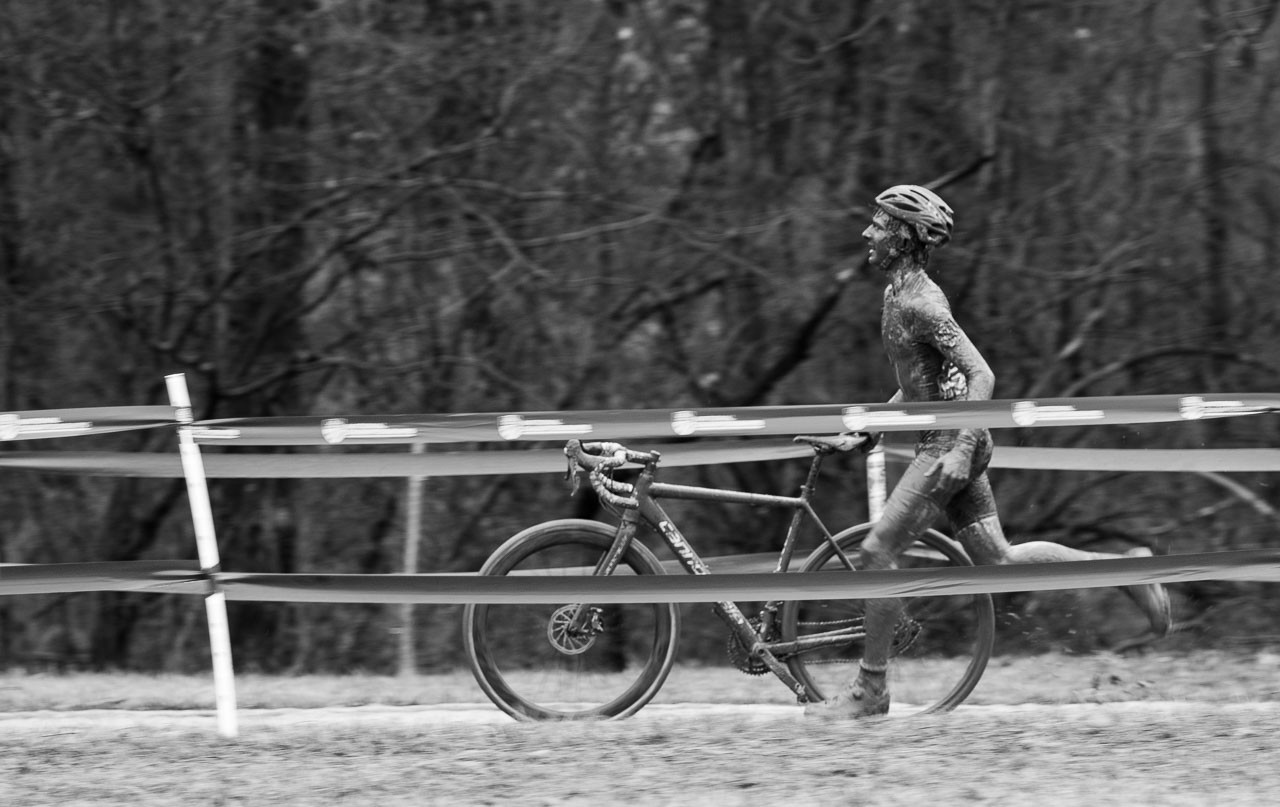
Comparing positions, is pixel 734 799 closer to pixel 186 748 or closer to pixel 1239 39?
pixel 186 748

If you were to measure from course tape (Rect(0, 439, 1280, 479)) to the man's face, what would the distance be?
84 centimetres

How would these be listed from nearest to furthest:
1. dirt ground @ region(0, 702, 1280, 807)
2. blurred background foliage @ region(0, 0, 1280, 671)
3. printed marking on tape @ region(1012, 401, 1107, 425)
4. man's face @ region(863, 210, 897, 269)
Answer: dirt ground @ region(0, 702, 1280, 807) → printed marking on tape @ region(1012, 401, 1107, 425) → man's face @ region(863, 210, 897, 269) → blurred background foliage @ region(0, 0, 1280, 671)

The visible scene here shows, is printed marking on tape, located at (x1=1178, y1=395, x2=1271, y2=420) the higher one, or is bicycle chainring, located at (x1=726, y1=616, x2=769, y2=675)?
printed marking on tape, located at (x1=1178, y1=395, x2=1271, y2=420)

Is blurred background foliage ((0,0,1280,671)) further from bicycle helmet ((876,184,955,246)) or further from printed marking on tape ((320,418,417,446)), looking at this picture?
printed marking on tape ((320,418,417,446))

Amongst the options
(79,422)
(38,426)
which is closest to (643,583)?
(79,422)

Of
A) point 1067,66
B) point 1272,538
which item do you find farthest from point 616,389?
point 1272,538

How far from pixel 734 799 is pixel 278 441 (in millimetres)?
2238

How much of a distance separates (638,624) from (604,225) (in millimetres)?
4644

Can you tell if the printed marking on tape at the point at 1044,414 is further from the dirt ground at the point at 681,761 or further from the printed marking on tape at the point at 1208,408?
the dirt ground at the point at 681,761

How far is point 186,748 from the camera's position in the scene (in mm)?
5836

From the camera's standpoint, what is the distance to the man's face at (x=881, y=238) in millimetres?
6078

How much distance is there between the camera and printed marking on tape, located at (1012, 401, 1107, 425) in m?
5.73

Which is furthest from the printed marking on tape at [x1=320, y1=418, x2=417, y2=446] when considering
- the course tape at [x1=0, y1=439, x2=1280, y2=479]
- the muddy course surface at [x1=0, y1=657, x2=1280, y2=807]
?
the muddy course surface at [x1=0, y1=657, x2=1280, y2=807]

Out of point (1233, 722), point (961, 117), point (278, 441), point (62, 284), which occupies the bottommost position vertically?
point (1233, 722)
